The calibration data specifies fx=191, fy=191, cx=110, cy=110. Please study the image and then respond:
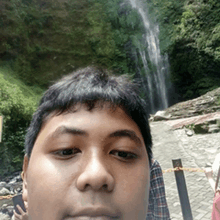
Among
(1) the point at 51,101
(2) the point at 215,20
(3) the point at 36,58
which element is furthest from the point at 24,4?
(1) the point at 51,101

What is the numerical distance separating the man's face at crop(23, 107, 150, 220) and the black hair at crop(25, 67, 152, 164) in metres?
0.05

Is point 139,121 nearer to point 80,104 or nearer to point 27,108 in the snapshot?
point 80,104

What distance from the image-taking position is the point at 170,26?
59.2 ft

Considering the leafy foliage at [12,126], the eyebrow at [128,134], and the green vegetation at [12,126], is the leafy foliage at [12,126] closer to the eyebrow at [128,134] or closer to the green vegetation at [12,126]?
the green vegetation at [12,126]

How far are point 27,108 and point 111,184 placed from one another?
8641 mm

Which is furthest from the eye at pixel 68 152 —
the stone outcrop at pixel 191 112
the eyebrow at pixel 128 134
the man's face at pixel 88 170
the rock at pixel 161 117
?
the rock at pixel 161 117

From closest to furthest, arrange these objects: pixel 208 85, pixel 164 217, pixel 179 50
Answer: pixel 164 217 < pixel 208 85 < pixel 179 50

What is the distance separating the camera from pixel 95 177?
617 mm

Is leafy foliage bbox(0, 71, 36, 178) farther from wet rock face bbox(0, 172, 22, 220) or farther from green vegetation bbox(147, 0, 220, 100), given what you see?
green vegetation bbox(147, 0, 220, 100)

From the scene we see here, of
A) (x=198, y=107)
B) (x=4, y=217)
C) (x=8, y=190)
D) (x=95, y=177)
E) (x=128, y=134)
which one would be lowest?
(x=4, y=217)

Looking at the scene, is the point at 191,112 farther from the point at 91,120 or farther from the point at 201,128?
the point at 91,120

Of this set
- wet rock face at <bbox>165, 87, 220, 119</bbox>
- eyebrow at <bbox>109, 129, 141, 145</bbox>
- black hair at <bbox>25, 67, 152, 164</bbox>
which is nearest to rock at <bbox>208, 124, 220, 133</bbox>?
wet rock face at <bbox>165, 87, 220, 119</bbox>

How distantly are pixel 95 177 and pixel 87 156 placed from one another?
8 cm

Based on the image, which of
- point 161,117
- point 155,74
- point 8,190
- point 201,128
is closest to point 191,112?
point 161,117
